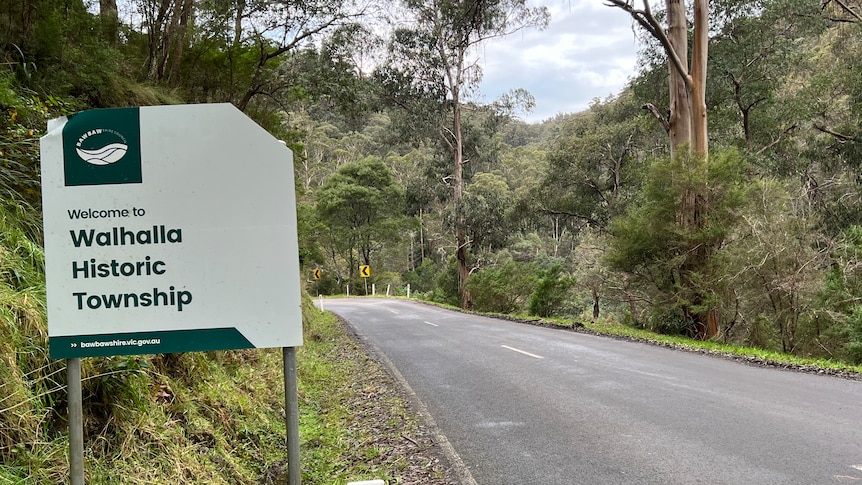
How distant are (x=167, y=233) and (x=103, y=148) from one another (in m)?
0.54

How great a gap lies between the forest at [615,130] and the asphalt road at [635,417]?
3836 millimetres

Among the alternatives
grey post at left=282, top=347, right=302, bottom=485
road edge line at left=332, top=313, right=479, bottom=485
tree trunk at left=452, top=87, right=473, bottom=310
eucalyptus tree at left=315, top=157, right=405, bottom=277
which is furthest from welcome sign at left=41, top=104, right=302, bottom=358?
eucalyptus tree at left=315, top=157, right=405, bottom=277

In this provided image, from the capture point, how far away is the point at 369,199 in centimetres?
4688

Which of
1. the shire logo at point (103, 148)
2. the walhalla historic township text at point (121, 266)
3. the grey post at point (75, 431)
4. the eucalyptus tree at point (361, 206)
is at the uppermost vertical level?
the eucalyptus tree at point (361, 206)

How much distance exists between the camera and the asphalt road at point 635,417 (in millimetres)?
4633

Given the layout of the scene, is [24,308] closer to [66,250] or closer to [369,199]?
[66,250]

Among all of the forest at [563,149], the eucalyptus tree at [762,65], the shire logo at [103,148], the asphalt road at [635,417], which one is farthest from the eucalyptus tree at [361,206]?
the shire logo at [103,148]

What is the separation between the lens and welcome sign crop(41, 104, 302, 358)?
9.26 feet

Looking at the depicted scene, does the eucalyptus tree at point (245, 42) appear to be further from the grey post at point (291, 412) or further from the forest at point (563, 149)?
the grey post at point (291, 412)

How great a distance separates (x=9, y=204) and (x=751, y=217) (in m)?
13.3

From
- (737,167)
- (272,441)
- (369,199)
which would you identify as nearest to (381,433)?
(272,441)

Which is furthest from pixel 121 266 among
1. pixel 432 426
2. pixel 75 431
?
pixel 432 426

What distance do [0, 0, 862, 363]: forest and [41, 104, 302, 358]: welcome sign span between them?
2820 millimetres

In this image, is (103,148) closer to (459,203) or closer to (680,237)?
(680,237)
